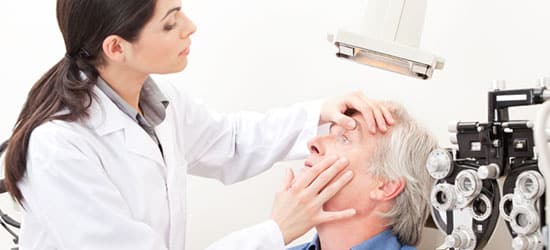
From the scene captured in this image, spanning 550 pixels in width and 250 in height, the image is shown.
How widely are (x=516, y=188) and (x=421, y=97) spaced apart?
0.61m

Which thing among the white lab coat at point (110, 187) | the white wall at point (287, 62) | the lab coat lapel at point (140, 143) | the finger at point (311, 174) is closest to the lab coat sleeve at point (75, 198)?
the white lab coat at point (110, 187)

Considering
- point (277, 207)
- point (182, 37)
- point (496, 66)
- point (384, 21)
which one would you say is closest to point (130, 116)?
point (182, 37)

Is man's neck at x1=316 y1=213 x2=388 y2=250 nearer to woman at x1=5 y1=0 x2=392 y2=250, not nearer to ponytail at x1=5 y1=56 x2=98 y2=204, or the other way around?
woman at x1=5 y1=0 x2=392 y2=250

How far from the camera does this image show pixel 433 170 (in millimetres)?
1317

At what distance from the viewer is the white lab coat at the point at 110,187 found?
128cm

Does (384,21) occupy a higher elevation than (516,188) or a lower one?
higher

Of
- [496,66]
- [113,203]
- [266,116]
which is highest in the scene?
[496,66]

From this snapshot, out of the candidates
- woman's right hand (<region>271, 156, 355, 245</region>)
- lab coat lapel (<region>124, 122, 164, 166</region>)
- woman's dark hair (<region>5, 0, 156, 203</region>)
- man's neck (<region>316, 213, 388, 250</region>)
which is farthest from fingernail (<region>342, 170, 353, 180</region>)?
woman's dark hair (<region>5, 0, 156, 203</region>)

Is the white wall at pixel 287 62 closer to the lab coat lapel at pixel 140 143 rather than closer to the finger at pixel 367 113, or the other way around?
the finger at pixel 367 113

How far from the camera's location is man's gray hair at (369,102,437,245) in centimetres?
149

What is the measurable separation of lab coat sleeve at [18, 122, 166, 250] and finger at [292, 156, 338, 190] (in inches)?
12.7

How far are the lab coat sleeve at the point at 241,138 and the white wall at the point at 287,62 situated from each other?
0.96 feet

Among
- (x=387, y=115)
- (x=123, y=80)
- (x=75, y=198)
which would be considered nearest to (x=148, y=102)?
(x=123, y=80)

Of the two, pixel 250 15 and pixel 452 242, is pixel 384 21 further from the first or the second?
pixel 250 15
